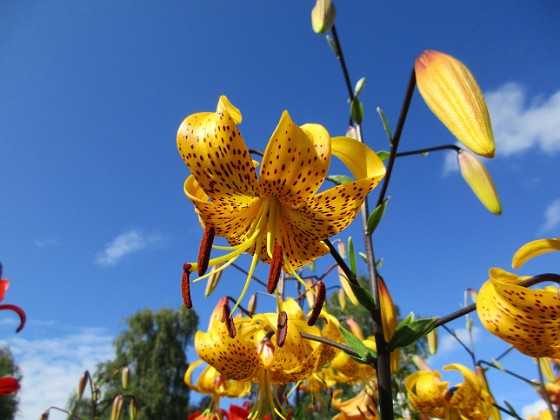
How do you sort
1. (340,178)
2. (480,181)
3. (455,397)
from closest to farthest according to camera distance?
(480,181), (340,178), (455,397)

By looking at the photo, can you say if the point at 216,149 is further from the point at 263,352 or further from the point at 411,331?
the point at 263,352

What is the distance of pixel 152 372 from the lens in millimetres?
16219

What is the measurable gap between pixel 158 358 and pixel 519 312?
17238 mm

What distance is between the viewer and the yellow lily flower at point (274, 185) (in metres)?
0.77

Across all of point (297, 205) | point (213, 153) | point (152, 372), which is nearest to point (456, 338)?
point (297, 205)

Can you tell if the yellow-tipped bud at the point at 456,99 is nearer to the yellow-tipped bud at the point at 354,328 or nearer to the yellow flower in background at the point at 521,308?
the yellow flower in background at the point at 521,308

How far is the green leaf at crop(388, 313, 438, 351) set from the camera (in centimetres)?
78

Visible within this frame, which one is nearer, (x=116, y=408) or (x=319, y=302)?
(x=319, y=302)

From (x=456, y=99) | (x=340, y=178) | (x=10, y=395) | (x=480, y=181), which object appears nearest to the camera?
→ (x=456, y=99)

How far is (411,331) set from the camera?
0.79m

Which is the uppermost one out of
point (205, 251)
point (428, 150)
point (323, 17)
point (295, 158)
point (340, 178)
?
point (323, 17)

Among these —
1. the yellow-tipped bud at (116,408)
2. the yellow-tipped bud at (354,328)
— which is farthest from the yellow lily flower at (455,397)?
the yellow-tipped bud at (116,408)

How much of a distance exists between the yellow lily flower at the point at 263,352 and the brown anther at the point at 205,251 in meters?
0.54

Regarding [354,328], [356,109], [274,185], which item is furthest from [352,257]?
[354,328]
